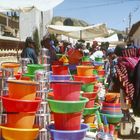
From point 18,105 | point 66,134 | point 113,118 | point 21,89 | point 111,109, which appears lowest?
point 113,118

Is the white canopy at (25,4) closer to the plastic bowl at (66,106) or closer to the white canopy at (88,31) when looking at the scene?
the plastic bowl at (66,106)

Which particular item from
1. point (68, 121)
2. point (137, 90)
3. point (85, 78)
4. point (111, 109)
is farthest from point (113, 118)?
point (68, 121)

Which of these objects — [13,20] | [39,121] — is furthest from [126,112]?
[13,20]

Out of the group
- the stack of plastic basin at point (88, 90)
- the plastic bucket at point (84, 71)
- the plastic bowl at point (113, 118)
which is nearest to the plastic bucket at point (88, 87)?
the stack of plastic basin at point (88, 90)

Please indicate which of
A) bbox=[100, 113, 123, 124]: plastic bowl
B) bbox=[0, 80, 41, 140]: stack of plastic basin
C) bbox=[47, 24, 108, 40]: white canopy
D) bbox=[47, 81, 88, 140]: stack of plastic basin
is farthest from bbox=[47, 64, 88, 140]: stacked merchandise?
bbox=[47, 24, 108, 40]: white canopy

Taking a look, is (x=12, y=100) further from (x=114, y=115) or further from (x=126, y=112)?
(x=126, y=112)

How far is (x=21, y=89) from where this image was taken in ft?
9.80

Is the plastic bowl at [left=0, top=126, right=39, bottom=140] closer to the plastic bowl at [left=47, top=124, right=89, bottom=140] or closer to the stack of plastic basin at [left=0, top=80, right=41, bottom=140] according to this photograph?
the stack of plastic basin at [left=0, top=80, right=41, bottom=140]

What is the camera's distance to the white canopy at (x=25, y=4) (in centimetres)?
855

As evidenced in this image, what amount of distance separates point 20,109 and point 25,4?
5953 millimetres

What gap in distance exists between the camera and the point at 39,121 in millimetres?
3234

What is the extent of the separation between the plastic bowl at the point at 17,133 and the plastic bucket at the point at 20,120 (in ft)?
0.14

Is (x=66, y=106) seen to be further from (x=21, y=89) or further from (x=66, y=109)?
(x=21, y=89)

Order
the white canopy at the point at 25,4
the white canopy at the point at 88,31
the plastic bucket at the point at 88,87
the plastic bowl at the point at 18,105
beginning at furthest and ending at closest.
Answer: the white canopy at the point at 88,31, the white canopy at the point at 25,4, the plastic bucket at the point at 88,87, the plastic bowl at the point at 18,105
